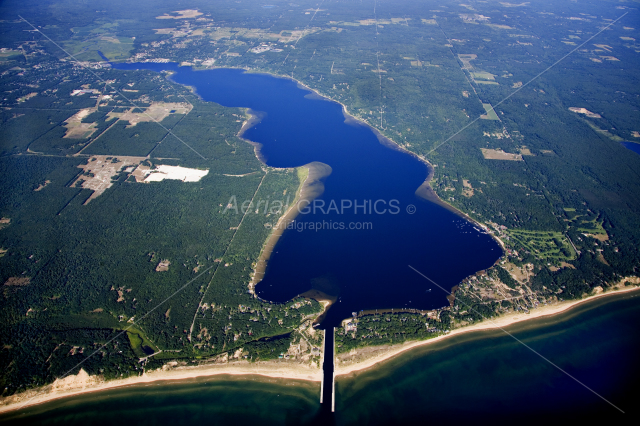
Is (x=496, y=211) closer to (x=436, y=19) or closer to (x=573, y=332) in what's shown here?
(x=573, y=332)

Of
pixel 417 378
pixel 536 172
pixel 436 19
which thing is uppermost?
pixel 436 19

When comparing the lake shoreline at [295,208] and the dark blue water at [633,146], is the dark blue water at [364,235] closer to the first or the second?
the lake shoreline at [295,208]

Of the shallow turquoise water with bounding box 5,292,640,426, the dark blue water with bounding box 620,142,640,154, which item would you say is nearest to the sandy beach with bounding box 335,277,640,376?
the shallow turquoise water with bounding box 5,292,640,426

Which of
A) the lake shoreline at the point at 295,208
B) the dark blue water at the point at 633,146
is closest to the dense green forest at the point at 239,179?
the lake shoreline at the point at 295,208

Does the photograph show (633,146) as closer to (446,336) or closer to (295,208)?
(446,336)

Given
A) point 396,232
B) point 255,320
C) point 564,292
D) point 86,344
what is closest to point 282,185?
point 396,232
